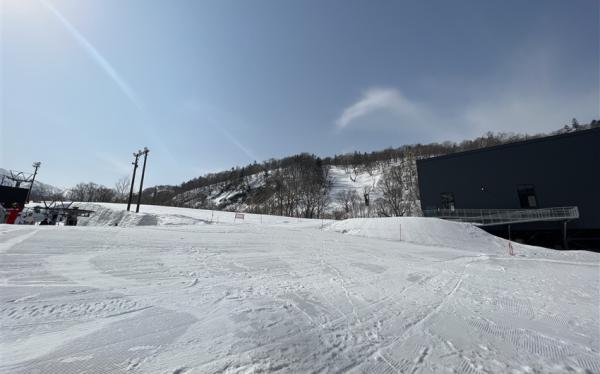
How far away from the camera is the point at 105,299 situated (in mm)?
4477

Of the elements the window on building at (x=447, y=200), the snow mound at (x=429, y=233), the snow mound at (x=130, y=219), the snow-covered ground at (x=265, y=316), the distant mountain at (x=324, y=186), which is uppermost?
the distant mountain at (x=324, y=186)

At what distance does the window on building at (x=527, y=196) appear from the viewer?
28766 millimetres

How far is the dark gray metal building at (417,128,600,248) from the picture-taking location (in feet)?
85.2

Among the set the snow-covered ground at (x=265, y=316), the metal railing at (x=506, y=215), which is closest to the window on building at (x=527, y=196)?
the metal railing at (x=506, y=215)

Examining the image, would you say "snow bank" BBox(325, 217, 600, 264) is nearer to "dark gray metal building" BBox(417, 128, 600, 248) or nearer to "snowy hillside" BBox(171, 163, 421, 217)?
"dark gray metal building" BBox(417, 128, 600, 248)

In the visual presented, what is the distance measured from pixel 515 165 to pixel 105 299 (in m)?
38.8

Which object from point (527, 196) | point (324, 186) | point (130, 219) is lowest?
point (130, 219)

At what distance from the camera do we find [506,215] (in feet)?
94.6

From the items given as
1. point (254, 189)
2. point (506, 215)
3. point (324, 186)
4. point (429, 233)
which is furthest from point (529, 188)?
point (254, 189)

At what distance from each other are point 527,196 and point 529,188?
94cm

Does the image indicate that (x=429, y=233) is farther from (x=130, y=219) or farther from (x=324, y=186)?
(x=324, y=186)

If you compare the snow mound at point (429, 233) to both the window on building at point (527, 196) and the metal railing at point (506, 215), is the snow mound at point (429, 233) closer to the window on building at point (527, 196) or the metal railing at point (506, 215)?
the metal railing at point (506, 215)

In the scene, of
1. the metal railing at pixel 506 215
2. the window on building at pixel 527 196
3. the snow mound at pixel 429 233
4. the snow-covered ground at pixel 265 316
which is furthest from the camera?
the window on building at pixel 527 196

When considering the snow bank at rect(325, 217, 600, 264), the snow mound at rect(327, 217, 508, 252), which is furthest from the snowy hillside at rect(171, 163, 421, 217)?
the snow bank at rect(325, 217, 600, 264)
